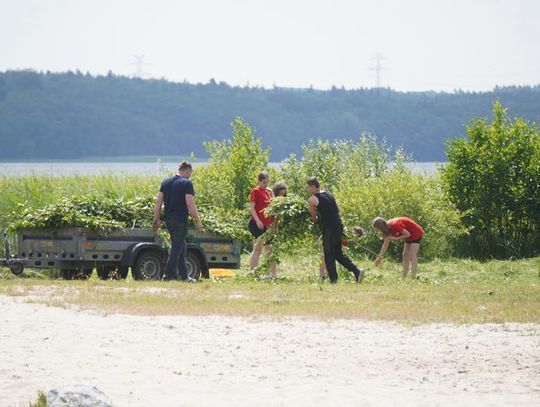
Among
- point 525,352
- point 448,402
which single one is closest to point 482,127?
point 525,352

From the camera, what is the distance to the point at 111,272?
20250 millimetres

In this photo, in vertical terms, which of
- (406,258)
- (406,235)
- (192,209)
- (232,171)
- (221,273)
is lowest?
(221,273)

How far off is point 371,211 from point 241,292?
11648 millimetres

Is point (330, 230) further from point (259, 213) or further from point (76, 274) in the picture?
point (76, 274)

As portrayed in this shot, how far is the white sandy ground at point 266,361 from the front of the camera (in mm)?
9773

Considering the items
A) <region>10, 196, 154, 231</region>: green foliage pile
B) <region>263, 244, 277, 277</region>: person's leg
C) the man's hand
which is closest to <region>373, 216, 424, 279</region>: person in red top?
<region>263, 244, 277, 277</region>: person's leg

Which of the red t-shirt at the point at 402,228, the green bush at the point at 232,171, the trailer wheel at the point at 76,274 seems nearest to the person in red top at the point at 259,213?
the red t-shirt at the point at 402,228

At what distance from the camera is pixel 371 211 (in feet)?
94.0

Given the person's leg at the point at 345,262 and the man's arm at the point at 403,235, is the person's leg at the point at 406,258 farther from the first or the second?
the person's leg at the point at 345,262

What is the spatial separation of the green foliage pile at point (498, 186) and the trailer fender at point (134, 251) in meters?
11.5

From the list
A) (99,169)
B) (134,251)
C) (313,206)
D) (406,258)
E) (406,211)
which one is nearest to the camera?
(313,206)

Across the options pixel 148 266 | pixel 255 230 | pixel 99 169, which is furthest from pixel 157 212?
pixel 99 169

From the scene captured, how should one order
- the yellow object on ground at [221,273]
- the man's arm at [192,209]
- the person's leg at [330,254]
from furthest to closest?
the yellow object on ground at [221,273]
the person's leg at [330,254]
the man's arm at [192,209]

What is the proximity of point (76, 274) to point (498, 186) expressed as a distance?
43.3 ft
